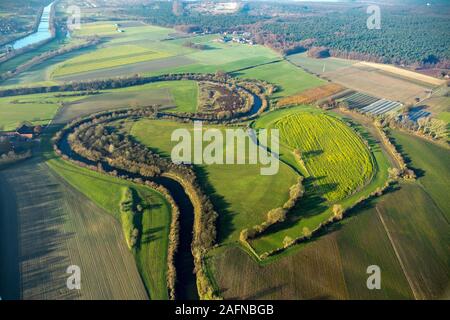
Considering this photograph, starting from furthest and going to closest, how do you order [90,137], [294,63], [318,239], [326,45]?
[326,45] < [294,63] < [90,137] < [318,239]

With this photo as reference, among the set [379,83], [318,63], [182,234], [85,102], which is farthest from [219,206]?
[318,63]

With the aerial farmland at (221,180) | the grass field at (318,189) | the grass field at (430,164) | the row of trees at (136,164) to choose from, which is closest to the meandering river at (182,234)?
the aerial farmland at (221,180)

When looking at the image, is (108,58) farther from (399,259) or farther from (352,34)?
(352,34)

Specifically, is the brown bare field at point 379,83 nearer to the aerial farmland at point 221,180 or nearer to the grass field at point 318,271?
the aerial farmland at point 221,180

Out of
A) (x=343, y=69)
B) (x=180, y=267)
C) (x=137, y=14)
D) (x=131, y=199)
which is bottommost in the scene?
(x=180, y=267)

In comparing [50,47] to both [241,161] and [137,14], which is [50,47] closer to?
[137,14]

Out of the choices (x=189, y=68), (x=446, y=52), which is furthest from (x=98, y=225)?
(x=446, y=52)

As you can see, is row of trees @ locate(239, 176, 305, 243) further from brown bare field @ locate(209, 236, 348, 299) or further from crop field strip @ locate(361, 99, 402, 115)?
crop field strip @ locate(361, 99, 402, 115)
